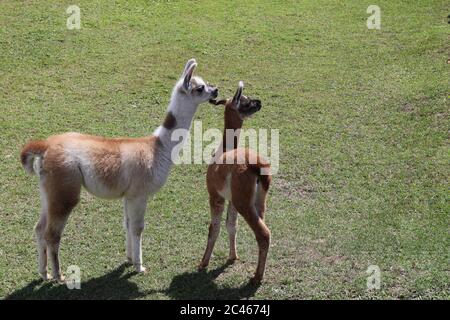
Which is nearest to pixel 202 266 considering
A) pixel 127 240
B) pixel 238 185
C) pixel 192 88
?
pixel 127 240

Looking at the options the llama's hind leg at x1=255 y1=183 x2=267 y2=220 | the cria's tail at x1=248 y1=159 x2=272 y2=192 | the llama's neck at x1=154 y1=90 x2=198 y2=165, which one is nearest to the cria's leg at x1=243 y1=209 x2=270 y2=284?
the llama's hind leg at x1=255 y1=183 x2=267 y2=220

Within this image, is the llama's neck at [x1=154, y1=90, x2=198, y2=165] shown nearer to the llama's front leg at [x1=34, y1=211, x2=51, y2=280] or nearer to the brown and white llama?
the brown and white llama

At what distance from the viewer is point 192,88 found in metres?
6.93

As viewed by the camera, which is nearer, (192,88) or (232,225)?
(192,88)

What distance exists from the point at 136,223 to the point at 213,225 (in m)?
0.83

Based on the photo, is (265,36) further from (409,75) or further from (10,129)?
(10,129)

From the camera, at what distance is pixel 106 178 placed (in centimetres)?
650

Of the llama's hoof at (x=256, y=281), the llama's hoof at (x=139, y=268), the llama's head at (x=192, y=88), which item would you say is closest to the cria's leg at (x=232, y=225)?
the llama's hoof at (x=256, y=281)

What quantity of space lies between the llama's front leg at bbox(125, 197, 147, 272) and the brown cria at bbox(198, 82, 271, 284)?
0.68 meters

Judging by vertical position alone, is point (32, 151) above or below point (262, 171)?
above

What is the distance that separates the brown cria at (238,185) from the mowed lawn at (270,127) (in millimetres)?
422

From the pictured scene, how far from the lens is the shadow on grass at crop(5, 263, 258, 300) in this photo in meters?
6.57

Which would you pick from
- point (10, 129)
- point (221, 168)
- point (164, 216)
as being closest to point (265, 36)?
point (10, 129)

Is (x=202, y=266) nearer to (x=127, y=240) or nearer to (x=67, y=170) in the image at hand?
(x=127, y=240)
